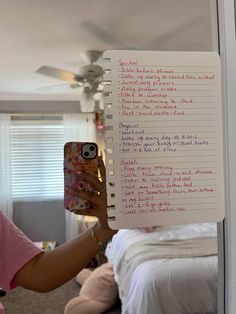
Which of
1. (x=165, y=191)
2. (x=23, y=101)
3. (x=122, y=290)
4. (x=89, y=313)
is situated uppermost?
(x=23, y=101)

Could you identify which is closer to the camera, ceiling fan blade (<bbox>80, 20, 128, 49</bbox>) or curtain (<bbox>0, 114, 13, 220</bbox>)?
ceiling fan blade (<bbox>80, 20, 128, 49</bbox>)

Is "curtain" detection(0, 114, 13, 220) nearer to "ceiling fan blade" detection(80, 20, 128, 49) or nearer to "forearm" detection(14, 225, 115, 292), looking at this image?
"ceiling fan blade" detection(80, 20, 128, 49)

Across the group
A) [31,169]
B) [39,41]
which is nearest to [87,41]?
[39,41]

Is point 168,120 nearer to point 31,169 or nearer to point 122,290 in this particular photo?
point 122,290

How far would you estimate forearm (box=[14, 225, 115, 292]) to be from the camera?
2.35ft

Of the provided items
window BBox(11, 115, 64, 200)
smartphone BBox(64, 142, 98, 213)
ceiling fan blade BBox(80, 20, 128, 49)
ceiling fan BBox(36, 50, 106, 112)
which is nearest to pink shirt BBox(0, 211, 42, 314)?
smartphone BBox(64, 142, 98, 213)

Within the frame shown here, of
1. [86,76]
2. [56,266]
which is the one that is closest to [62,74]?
[86,76]

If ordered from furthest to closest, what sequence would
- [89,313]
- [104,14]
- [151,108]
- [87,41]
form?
[89,313], [87,41], [104,14], [151,108]

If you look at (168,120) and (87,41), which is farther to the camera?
(87,41)

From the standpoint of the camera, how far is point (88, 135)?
363 cm

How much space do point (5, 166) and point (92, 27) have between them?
221 centimetres

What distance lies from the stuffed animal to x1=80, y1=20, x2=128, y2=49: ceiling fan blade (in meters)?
1.64

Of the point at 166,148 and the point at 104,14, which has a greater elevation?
the point at 104,14

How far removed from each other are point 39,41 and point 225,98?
1722mm
